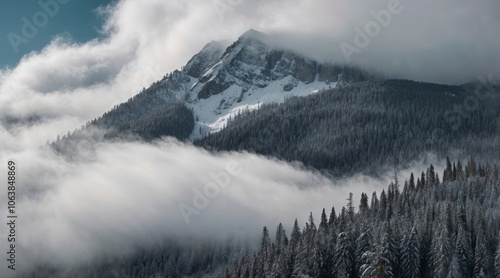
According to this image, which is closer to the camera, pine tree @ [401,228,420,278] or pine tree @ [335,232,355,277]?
pine tree @ [401,228,420,278]

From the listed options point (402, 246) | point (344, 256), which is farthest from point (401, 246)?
point (344, 256)

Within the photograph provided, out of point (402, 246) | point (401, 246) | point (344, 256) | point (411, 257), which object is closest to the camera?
point (411, 257)

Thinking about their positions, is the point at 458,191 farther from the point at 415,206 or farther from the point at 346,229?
the point at 346,229

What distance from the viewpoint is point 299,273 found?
13688 cm

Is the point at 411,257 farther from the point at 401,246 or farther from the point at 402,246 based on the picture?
the point at 401,246

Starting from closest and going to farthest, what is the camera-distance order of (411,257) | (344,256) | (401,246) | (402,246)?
(411,257) → (402,246) → (401,246) → (344,256)

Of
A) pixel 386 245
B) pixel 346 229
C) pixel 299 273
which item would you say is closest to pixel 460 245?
pixel 386 245

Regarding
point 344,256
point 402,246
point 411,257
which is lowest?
point 411,257

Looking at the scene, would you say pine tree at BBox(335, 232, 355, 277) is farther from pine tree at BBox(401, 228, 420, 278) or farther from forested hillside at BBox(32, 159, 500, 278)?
pine tree at BBox(401, 228, 420, 278)

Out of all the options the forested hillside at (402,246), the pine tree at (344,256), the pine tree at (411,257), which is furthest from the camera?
the pine tree at (344,256)

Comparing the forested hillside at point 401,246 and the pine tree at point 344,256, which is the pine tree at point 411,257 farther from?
the pine tree at point 344,256

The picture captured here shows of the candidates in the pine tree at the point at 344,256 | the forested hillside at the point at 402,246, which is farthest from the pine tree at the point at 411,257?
the pine tree at the point at 344,256

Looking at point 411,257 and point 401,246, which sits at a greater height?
point 401,246

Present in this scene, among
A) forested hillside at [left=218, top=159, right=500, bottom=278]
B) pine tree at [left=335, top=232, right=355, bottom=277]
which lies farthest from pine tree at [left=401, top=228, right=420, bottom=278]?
pine tree at [left=335, top=232, right=355, bottom=277]
